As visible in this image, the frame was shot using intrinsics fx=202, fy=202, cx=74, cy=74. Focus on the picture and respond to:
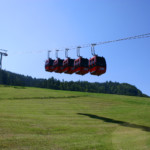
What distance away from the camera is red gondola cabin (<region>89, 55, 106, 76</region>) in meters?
19.6

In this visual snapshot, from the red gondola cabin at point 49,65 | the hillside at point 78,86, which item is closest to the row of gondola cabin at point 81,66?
the red gondola cabin at point 49,65

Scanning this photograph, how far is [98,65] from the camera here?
19.5 metres

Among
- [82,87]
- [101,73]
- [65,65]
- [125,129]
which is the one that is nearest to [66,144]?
[125,129]

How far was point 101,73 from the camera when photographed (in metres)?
20.1

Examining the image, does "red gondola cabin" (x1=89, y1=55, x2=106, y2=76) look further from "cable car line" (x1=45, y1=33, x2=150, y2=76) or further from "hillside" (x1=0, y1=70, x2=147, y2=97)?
"hillside" (x1=0, y1=70, x2=147, y2=97)

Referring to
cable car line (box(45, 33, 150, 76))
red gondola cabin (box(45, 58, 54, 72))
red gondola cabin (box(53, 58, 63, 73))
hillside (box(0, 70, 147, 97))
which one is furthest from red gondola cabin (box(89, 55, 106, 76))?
hillside (box(0, 70, 147, 97))

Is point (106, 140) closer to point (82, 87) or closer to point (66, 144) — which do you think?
point (66, 144)

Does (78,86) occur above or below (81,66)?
above

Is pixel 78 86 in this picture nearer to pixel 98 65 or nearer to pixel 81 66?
pixel 81 66

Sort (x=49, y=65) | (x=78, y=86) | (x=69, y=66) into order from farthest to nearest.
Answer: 1. (x=78, y=86)
2. (x=49, y=65)
3. (x=69, y=66)

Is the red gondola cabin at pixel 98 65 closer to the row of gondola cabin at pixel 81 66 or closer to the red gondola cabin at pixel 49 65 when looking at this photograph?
the row of gondola cabin at pixel 81 66

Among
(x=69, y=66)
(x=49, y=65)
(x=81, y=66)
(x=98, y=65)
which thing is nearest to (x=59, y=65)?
(x=69, y=66)

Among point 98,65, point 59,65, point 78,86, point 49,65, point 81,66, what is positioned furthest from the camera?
point 78,86

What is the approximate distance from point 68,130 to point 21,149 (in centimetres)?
526
